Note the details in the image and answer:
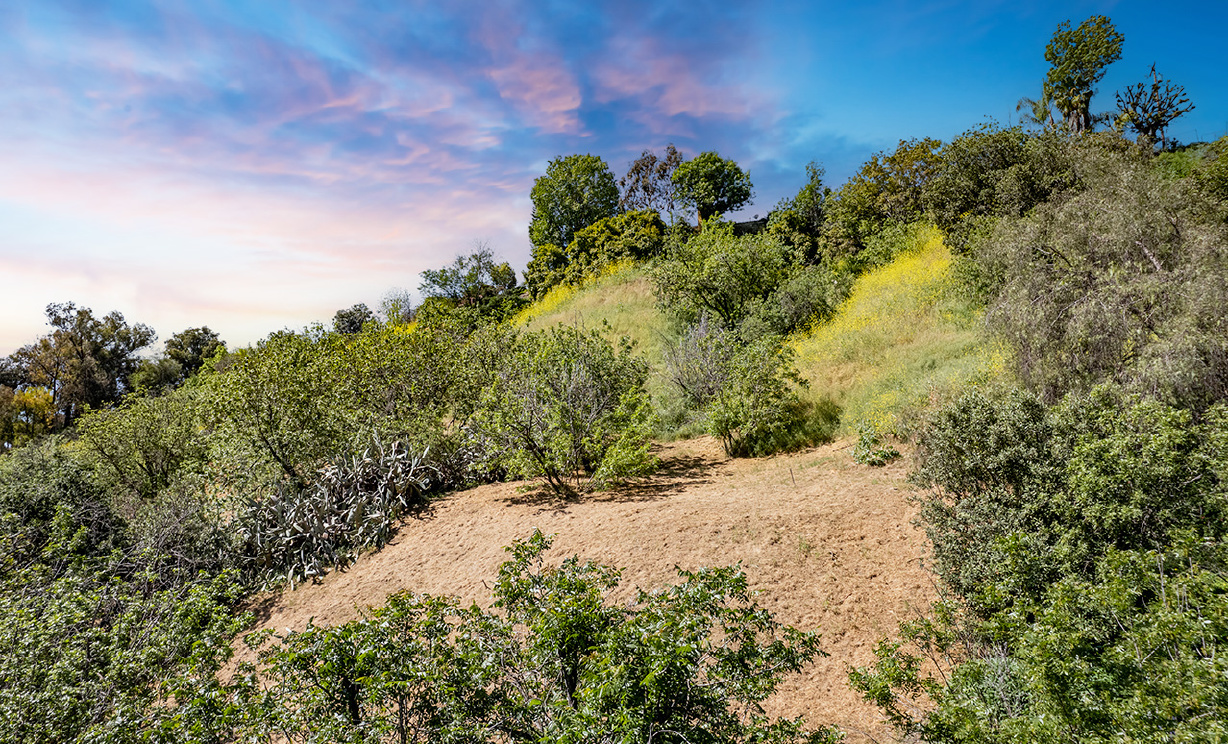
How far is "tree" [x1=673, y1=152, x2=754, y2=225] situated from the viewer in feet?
126

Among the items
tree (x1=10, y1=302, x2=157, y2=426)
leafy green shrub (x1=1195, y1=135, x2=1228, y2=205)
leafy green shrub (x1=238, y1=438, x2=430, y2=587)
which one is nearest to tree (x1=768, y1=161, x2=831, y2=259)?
leafy green shrub (x1=1195, y1=135, x2=1228, y2=205)

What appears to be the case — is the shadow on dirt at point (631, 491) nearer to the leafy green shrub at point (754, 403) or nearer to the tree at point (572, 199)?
the leafy green shrub at point (754, 403)

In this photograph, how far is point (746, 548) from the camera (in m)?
7.37

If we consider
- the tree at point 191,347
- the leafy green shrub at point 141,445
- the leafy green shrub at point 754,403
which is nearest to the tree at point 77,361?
the tree at point 191,347

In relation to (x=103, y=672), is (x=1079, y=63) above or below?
above

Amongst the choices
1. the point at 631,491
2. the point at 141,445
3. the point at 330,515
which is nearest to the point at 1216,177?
the point at 631,491

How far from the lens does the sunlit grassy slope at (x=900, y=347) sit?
11.7m

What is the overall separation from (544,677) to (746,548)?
448cm

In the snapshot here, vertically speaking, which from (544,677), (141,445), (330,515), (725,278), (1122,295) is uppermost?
(725,278)

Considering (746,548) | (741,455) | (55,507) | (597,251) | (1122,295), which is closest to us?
(746,548)

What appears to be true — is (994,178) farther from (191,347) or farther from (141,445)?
(191,347)

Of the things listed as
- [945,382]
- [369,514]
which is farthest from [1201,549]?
[369,514]

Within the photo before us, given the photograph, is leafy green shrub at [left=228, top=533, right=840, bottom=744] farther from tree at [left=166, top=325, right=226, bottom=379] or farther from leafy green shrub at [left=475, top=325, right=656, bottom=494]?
tree at [left=166, top=325, right=226, bottom=379]

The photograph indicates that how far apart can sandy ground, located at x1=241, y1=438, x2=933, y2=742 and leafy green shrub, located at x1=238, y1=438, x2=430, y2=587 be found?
437 millimetres
